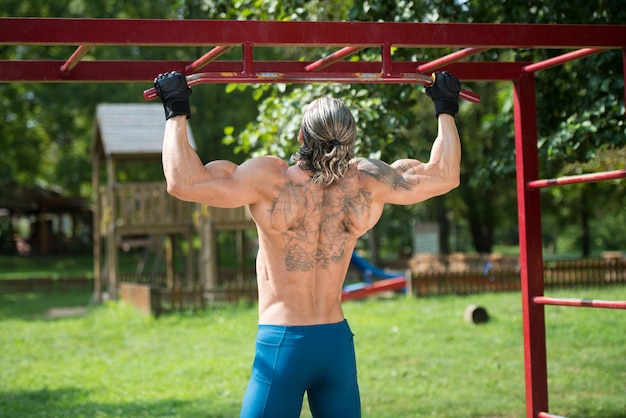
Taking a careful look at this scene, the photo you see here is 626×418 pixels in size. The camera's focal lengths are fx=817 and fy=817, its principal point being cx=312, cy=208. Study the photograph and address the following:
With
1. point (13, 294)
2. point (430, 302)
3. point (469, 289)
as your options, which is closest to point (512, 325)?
point (430, 302)

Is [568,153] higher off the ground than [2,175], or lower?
lower

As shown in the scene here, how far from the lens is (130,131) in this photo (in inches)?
755

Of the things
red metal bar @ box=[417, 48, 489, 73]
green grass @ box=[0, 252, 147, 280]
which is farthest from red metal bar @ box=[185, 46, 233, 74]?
green grass @ box=[0, 252, 147, 280]

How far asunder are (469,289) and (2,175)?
2121 centimetres

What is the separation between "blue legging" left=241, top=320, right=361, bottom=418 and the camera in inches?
131

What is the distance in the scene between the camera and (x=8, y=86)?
31906mm

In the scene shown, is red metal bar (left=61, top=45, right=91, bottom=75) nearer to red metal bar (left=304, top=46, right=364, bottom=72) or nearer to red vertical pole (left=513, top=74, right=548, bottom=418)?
red metal bar (left=304, top=46, right=364, bottom=72)

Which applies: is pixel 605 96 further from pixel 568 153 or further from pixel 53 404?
pixel 53 404

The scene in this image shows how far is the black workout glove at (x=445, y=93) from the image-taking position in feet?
12.5

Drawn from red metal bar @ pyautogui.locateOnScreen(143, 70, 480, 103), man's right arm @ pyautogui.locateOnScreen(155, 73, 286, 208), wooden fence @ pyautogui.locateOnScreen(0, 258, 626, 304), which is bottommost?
wooden fence @ pyautogui.locateOnScreen(0, 258, 626, 304)

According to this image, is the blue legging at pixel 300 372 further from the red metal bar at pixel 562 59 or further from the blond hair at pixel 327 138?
the red metal bar at pixel 562 59

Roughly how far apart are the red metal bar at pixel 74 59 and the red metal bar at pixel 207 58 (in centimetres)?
54

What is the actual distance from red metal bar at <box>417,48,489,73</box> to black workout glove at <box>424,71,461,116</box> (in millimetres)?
357

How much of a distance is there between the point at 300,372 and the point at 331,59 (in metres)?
1.89
